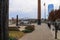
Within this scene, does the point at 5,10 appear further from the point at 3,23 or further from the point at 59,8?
the point at 59,8

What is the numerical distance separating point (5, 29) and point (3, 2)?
0.90ft

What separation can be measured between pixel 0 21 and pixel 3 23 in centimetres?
5

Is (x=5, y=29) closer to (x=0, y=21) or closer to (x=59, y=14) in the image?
(x=0, y=21)

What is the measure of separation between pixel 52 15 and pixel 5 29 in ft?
234

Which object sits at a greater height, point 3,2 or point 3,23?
point 3,2

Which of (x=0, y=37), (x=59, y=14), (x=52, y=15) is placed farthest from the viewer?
(x=52, y=15)

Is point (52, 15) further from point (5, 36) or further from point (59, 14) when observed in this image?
point (5, 36)

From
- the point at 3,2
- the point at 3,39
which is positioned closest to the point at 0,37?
the point at 3,39

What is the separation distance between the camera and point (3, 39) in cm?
213

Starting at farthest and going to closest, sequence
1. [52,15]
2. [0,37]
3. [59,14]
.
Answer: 1. [52,15]
2. [59,14]
3. [0,37]

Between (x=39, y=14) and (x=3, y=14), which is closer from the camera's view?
(x=3, y=14)

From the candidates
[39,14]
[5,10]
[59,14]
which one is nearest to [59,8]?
[59,14]

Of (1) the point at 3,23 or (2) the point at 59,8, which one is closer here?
(1) the point at 3,23

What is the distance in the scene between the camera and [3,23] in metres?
2.18
